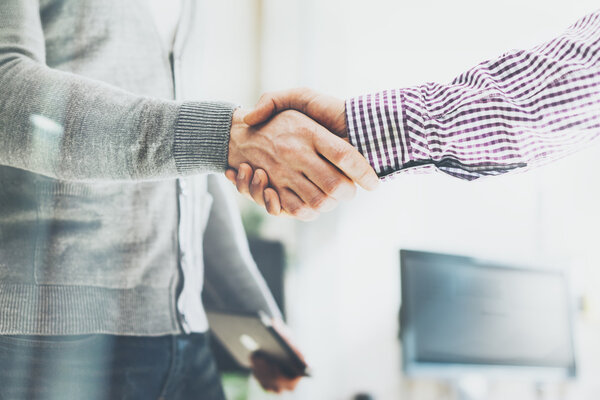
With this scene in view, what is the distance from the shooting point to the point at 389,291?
1.71m

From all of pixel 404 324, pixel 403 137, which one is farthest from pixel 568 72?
pixel 404 324

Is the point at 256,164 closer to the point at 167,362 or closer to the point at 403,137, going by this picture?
the point at 403,137

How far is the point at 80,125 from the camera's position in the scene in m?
0.58

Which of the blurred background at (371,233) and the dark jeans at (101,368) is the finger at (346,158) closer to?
the dark jeans at (101,368)

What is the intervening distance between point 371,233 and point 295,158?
41.9 inches

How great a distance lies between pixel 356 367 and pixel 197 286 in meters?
1.00

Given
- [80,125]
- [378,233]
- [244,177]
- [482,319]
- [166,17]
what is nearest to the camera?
[80,125]

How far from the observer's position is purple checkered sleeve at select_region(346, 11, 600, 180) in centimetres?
63

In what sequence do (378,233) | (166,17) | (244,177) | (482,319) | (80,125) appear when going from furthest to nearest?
(378,233), (482,319), (166,17), (244,177), (80,125)

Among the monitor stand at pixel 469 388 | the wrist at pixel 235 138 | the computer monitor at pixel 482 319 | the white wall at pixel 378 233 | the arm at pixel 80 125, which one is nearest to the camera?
the arm at pixel 80 125

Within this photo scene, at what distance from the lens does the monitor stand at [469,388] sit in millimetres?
1543

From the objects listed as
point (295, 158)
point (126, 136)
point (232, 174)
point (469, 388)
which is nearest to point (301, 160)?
point (295, 158)

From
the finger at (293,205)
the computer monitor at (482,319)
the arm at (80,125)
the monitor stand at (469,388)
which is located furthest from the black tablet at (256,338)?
the monitor stand at (469,388)

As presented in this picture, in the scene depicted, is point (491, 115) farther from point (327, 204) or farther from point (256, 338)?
point (256, 338)
